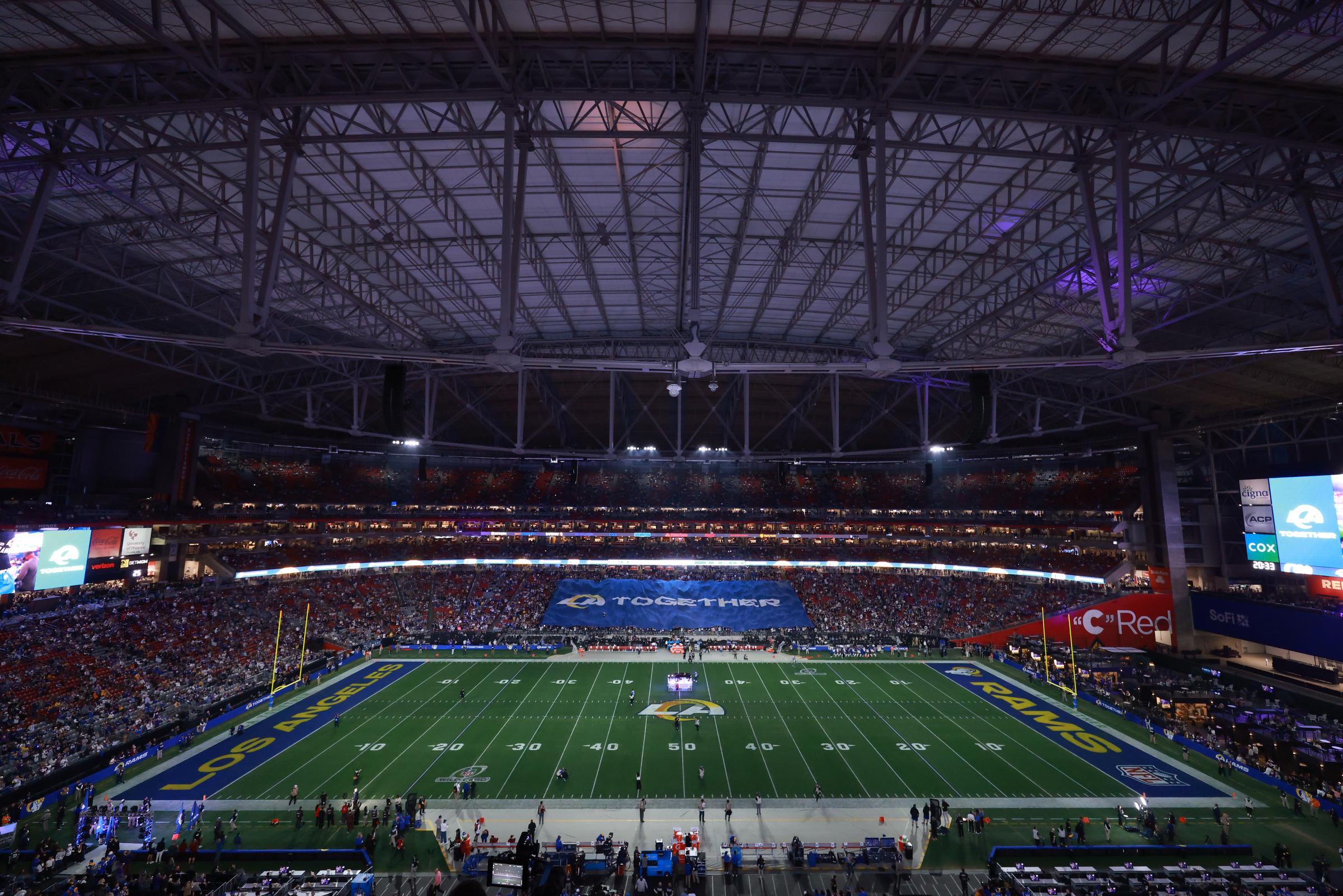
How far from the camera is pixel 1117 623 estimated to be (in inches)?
1607

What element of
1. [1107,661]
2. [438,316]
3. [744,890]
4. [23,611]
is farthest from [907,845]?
[23,611]

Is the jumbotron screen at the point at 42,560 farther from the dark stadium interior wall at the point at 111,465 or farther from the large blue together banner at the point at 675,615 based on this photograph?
the large blue together banner at the point at 675,615

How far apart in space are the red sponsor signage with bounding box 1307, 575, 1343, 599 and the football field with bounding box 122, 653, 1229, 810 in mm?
14153

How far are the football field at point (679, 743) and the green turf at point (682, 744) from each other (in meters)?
0.09

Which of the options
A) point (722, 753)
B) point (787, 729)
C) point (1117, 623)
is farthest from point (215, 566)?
point (1117, 623)

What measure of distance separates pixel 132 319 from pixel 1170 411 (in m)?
59.1

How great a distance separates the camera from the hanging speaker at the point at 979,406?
1601 cm

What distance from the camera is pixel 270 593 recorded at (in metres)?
45.0

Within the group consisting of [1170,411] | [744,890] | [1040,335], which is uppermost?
[1040,335]

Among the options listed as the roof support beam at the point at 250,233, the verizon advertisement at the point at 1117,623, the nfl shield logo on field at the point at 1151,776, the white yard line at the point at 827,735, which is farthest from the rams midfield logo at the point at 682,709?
the verizon advertisement at the point at 1117,623

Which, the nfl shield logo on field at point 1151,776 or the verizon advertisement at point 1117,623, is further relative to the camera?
the verizon advertisement at point 1117,623

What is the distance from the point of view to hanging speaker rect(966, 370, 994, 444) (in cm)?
1601

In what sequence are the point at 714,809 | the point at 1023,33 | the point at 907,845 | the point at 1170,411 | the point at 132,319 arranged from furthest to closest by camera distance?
1. the point at 1170,411
2. the point at 132,319
3. the point at 714,809
4. the point at 907,845
5. the point at 1023,33

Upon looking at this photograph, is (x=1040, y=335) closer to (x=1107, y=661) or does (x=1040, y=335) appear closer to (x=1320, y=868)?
(x=1107, y=661)
